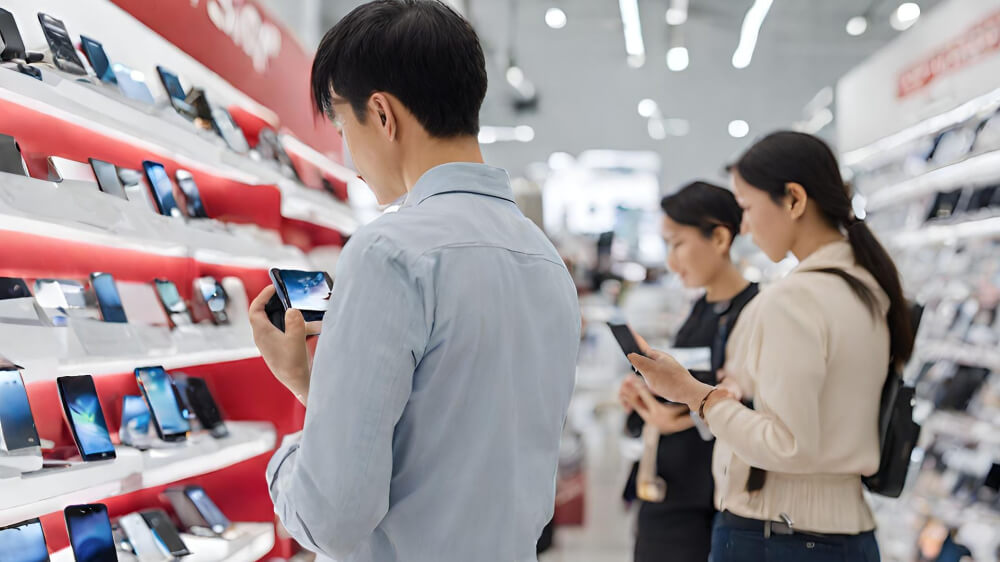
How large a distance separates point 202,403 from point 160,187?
636 mm

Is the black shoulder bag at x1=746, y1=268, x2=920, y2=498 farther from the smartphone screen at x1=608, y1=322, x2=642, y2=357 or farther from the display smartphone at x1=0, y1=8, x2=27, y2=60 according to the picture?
the display smartphone at x1=0, y1=8, x2=27, y2=60

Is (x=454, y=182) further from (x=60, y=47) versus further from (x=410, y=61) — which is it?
(x=60, y=47)

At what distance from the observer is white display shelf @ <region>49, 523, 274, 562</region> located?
6.76ft

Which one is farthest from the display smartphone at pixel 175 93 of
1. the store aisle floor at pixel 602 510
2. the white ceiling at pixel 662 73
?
the white ceiling at pixel 662 73

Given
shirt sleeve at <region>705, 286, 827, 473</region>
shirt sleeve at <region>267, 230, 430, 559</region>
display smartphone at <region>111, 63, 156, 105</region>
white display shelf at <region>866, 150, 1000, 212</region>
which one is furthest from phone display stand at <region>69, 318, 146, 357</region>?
white display shelf at <region>866, 150, 1000, 212</region>

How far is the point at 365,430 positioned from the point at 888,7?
976 centimetres

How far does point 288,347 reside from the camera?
3.75 feet

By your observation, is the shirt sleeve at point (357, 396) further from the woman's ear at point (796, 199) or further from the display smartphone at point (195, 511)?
the display smartphone at point (195, 511)

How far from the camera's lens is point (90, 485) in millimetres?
1608

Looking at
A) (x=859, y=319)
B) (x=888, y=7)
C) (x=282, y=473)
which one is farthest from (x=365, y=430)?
(x=888, y=7)

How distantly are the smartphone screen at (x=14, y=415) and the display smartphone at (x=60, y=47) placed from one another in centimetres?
65

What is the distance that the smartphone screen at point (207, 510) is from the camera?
2.35m

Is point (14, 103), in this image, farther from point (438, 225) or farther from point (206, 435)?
point (438, 225)

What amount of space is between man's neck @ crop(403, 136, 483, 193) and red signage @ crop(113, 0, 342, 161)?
3.49ft
